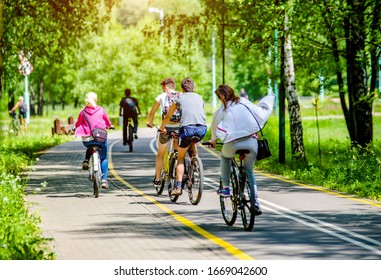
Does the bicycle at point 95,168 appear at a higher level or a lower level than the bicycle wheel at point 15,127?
lower

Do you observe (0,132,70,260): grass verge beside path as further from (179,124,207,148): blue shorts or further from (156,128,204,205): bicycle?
(179,124,207,148): blue shorts

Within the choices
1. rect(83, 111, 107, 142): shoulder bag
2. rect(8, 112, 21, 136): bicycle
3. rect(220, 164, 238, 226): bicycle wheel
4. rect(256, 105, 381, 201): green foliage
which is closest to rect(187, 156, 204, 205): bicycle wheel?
rect(220, 164, 238, 226): bicycle wheel

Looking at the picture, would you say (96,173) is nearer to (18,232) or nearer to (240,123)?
(240,123)

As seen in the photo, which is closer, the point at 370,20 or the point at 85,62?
the point at 370,20

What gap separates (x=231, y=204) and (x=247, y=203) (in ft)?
1.92

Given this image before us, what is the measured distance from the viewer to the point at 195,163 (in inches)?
565

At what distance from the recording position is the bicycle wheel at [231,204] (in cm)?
1202

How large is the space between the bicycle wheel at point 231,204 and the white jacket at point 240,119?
0.59 m

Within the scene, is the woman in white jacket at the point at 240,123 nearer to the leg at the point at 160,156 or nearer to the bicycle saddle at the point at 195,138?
the bicycle saddle at the point at 195,138

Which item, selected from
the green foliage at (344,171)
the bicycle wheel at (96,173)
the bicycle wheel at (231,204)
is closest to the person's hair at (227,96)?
the bicycle wheel at (231,204)

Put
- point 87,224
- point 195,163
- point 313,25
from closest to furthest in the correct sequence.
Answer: point 87,224, point 195,163, point 313,25
